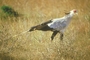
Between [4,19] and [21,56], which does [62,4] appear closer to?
[4,19]

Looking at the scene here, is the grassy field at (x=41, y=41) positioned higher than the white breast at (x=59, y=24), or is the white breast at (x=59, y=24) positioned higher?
the white breast at (x=59, y=24)

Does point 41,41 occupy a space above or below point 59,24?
below

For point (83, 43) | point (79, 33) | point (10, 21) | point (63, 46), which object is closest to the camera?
point (63, 46)

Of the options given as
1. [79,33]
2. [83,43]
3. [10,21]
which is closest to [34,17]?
[10,21]

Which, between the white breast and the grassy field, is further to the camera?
the white breast

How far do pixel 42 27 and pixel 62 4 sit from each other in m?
2.59

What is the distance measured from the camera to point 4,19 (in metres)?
5.58

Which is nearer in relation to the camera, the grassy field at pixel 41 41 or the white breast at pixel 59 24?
the grassy field at pixel 41 41

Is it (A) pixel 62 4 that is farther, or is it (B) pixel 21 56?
(A) pixel 62 4

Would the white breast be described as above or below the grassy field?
above

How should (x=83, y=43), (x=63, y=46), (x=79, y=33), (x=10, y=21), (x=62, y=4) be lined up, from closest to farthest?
(x=63, y=46) → (x=83, y=43) → (x=79, y=33) → (x=10, y=21) → (x=62, y=4)

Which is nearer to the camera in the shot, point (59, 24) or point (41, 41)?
point (59, 24)

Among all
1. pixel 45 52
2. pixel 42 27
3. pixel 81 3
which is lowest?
pixel 81 3

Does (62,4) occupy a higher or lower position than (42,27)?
lower
